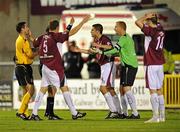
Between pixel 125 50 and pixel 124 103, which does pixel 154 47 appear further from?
pixel 124 103

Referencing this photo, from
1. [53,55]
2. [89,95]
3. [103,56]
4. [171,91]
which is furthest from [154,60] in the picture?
[89,95]

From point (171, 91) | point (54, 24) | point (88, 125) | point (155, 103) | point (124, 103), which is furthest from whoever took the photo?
point (171, 91)

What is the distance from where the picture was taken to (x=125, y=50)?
76.0 feet

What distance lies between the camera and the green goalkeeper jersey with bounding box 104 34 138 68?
75.6 feet

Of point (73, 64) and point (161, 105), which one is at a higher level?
point (161, 105)

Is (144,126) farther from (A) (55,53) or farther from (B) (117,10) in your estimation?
(B) (117,10)

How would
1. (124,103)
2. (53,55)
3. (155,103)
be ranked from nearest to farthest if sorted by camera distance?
(155,103), (53,55), (124,103)

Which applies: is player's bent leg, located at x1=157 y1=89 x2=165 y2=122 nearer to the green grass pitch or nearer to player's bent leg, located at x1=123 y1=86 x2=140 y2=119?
the green grass pitch

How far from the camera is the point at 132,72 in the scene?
918 inches

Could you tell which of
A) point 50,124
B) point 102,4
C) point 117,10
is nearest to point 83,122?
point 50,124

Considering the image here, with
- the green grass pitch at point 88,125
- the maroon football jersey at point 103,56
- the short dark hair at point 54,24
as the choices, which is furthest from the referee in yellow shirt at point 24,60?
the maroon football jersey at point 103,56

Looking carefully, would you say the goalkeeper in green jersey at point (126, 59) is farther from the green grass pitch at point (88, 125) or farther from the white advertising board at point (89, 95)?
the white advertising board at point (89, 95)

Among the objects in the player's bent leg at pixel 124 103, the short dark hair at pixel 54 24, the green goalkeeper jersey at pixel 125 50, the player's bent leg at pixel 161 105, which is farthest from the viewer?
the player's bent leg at pixel 124 103

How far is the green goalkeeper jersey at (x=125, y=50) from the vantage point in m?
23.0
